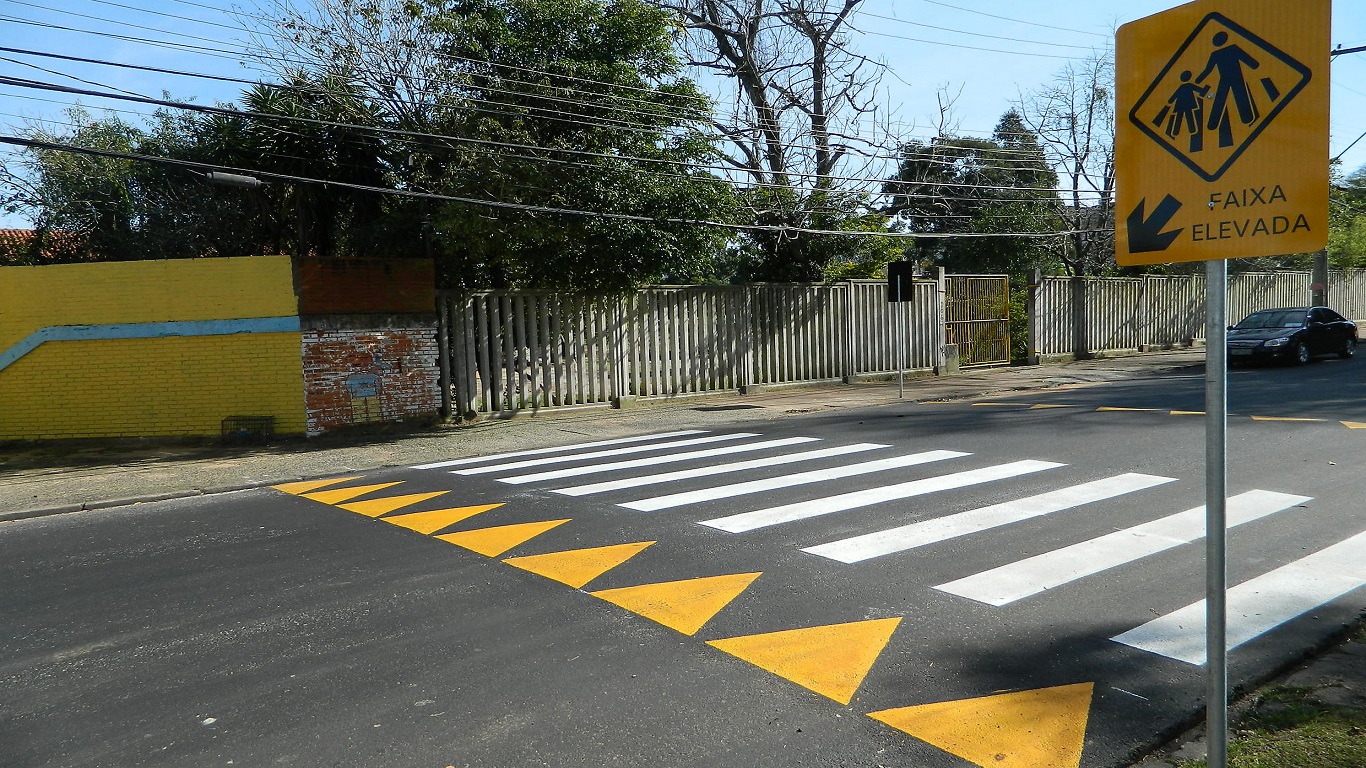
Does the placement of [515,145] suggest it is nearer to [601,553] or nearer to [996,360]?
[601,553]

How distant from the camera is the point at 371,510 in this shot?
8.76 m

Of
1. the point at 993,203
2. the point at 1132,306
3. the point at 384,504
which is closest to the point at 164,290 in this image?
the point at 384,504

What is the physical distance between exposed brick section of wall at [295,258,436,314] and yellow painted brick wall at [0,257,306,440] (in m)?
0.32

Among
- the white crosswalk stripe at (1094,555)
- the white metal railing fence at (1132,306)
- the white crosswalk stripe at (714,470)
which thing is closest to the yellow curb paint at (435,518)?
the white crosswalk stripe at (714,470)

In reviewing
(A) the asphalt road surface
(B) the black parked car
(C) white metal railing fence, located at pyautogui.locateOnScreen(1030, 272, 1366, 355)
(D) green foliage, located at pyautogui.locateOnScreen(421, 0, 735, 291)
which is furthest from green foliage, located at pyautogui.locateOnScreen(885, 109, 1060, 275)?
(A) the asphalt road surface

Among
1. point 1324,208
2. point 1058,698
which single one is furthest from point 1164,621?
point 1324,208

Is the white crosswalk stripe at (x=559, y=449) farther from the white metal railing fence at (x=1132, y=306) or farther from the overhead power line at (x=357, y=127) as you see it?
the white metal railing fence at (x=1132, y=306)

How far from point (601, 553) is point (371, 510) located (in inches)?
123

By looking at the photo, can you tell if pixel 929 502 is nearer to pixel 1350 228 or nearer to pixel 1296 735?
pixel 1296 735

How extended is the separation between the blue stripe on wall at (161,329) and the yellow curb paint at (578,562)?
9.34 meters

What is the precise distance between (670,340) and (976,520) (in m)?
11.6

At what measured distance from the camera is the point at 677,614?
538 centimetres

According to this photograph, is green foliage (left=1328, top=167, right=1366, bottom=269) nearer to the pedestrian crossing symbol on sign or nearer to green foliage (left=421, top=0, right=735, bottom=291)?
green foliage (left=421, top=0, right=735, bottom=291)

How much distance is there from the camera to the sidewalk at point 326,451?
10633mm
